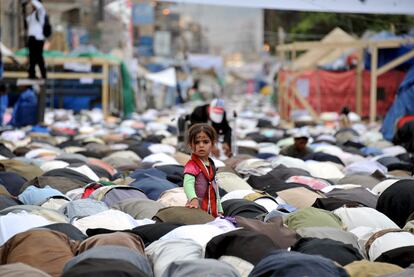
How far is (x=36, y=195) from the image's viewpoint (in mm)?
7895

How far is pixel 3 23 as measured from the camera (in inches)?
1171

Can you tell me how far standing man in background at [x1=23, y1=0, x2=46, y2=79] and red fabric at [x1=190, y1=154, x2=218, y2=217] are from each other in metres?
10.3

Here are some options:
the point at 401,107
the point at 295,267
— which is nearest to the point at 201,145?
the point at 295,267

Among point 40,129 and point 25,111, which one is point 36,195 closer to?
point 40,129

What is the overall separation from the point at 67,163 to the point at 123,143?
443 cm

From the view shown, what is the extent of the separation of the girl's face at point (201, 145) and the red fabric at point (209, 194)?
45mm

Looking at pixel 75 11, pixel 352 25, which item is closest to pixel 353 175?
pixel 352 25

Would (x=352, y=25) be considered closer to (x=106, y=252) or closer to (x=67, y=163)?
(x=67, y=163)

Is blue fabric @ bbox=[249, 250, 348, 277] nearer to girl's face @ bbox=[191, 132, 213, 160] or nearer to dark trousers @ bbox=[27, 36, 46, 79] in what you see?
girl's face @ bbox=[191, 132, 213, 160]

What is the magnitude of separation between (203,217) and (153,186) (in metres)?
2.15

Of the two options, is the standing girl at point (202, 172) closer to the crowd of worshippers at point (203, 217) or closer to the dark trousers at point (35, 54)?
the crowd of worshippers at point (203, 217)

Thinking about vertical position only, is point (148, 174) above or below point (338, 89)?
above

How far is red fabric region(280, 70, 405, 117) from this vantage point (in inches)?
944

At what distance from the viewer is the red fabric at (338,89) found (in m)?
24.0
